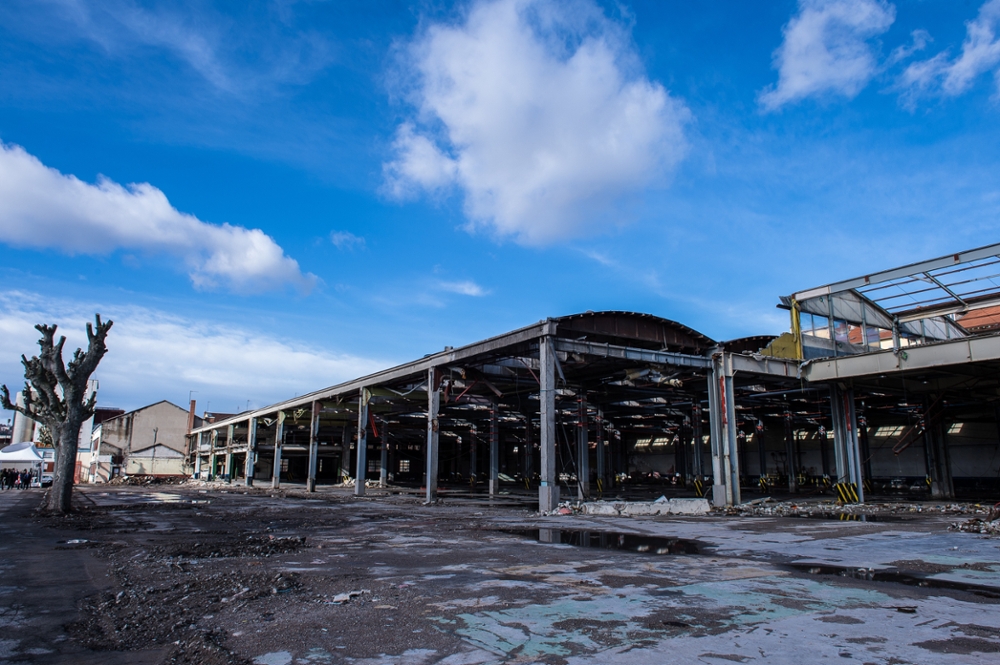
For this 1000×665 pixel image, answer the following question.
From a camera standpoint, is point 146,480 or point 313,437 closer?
point 313,437

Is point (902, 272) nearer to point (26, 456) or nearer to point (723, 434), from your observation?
point (723, 434)

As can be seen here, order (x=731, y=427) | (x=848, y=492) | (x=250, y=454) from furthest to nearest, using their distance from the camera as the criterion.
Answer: (x=250, y=454) < (x=848, y=492) < (x=731, y=427)

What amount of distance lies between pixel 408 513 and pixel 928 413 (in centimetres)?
2570

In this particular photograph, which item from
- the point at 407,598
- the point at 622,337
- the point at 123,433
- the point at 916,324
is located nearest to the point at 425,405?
the point at 622,337

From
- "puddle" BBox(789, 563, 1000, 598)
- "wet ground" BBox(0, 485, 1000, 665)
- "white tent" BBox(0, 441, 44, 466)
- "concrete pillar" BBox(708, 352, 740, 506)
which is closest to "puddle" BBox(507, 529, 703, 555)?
"wet ground" BBox(0, 485, 1000, 665)

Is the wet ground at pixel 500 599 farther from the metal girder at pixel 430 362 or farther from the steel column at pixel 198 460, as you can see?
the steel column at pixel 198 460

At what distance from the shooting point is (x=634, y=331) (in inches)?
957

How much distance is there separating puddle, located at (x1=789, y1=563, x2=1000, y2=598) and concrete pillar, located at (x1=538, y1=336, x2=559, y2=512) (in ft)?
37.1

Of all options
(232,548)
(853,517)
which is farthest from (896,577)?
(853,517)

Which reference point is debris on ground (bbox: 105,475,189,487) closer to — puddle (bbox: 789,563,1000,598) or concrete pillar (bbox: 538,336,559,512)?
concrete pillar (bbox: 538,336,559,512)

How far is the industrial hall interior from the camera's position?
22.9 meters

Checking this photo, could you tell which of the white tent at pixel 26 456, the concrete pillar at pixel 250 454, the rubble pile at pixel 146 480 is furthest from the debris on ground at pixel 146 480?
the concrete pillar at pixel 250 454

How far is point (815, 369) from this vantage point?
25312mm

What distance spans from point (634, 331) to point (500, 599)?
18856mm
